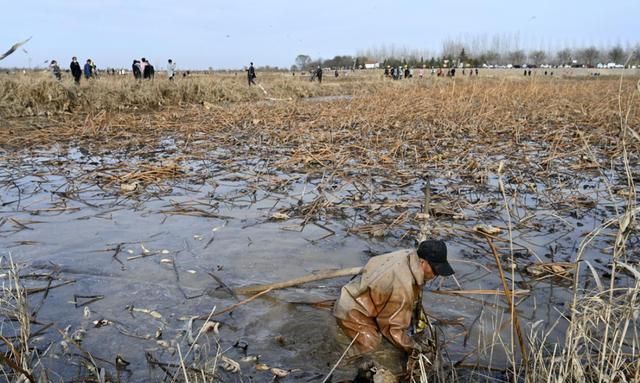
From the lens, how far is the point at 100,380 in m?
2.39

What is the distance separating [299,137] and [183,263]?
6555 millimetres

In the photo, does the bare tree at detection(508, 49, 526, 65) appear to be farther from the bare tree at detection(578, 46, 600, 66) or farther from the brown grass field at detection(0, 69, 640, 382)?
the brown grass field at detection(0, 69, 640, 382)

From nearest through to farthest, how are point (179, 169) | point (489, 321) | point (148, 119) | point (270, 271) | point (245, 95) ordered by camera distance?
point (489, 321) < point (270, 271) < point (179, 169) < point (148, 119) < point (245, 95)

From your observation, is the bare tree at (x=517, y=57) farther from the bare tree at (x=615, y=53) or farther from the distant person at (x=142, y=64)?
the distant person at (x=142, y=64)

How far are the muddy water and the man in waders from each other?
197mm

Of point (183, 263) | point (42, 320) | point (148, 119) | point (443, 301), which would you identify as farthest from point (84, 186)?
point (148, 119)

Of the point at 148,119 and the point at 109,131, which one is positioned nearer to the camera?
the point at 109,131

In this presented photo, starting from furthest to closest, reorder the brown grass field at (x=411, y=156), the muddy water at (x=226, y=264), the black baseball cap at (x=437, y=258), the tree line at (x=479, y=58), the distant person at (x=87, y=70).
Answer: the tree line at (x=479, y=58) < the distant person at (x=87, y=70) < the muddy water at (x=226, y=264) < the black baseball cap at (x=437, y=258) < the brown grass field at (x=411, y=156)

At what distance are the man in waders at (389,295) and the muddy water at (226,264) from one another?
197 mm

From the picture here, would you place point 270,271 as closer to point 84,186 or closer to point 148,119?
point 84,186

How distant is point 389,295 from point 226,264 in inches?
79.9

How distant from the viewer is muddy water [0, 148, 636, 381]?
313 centimetres

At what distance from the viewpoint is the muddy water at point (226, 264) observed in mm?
3127

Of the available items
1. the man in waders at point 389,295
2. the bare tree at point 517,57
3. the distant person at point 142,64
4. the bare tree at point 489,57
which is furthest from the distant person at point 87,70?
the bare tree at point 517,57
